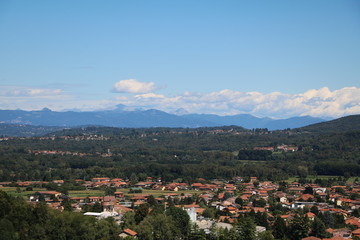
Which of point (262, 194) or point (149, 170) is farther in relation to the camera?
point (149, 170)

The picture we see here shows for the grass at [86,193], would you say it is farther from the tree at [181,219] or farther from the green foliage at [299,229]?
the green foliage at [299,229]

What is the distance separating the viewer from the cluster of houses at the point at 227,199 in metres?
39.6

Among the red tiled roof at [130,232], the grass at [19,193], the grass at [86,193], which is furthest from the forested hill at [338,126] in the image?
the red tiled roof at [130,232]

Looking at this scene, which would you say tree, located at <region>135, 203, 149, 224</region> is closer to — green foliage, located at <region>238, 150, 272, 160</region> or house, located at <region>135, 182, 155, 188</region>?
house, located at <region>135, 182, 155, 188</region>

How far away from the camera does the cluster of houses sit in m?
39.6

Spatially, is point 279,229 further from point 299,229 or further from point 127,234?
point 127,234

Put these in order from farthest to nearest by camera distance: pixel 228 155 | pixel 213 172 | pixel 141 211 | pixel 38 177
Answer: pixel 228 155 → pixel 213 172 → pixel 38 177 → pixel 141 211

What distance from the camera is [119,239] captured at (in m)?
29.7

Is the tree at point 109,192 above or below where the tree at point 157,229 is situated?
below

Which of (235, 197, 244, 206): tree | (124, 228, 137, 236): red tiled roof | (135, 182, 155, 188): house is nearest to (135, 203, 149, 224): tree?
(124, 228, 137, 236): red tiled roof

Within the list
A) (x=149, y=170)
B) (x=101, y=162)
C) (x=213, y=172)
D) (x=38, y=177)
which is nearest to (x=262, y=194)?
(x=213, y=172)

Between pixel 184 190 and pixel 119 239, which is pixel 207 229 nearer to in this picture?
pixel 119 239

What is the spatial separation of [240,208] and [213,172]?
92.3ft

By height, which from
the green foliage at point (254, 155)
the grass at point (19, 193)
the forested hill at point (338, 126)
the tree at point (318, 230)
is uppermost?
the forested hill at point (338, 126)
